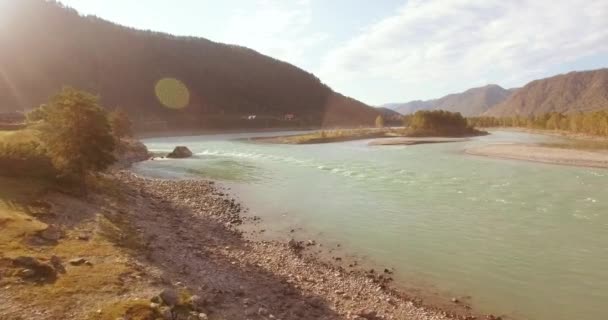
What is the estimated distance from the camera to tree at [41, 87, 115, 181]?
29547 mm

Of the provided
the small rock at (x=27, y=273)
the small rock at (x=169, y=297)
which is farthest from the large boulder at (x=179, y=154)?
the small rock at (x=169, y=297)

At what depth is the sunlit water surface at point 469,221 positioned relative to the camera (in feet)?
67.8

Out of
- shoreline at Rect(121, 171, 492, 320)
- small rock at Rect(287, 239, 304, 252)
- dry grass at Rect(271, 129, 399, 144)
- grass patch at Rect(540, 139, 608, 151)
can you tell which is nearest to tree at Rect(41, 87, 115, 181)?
shoreline at Rect(121, 171, 492, 320)

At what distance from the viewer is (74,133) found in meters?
29.7

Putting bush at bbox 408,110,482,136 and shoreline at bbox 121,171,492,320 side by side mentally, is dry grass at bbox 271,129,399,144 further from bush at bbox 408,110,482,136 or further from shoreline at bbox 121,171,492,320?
shoreline at bbox 121,171,492,320

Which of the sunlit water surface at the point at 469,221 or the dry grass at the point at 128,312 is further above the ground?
the dry grass at the point at 128,312

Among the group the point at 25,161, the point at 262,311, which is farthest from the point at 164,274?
the point at 25,161

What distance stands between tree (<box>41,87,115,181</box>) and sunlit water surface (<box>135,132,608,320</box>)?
45.5ft

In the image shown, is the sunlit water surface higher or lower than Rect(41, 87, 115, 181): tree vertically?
lower

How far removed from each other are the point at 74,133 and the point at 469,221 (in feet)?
98.8

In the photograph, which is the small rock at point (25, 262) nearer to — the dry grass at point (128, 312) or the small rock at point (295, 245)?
the dry grass at point (128, 312)

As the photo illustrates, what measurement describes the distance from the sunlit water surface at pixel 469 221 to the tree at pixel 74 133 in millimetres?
13857

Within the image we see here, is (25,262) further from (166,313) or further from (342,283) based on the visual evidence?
(342,283)

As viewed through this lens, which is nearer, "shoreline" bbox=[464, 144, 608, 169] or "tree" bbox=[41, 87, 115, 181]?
"tree" bbox=[41, 87, 115, 181]
